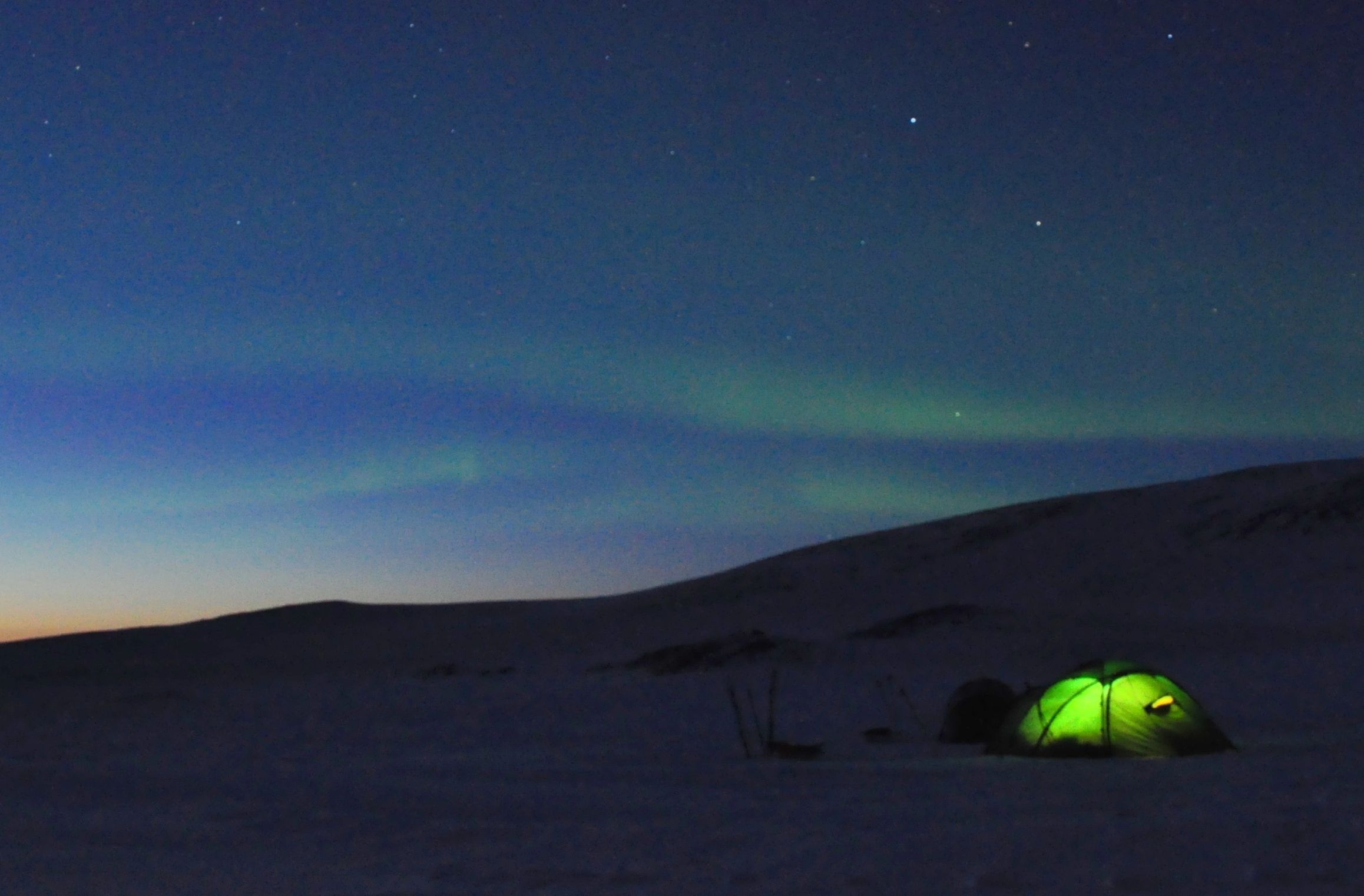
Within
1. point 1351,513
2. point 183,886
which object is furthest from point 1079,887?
point 1351,513

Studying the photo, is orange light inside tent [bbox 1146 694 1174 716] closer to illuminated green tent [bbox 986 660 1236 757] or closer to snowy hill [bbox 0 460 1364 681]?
illuminated green tent [bbox 986 660 1236 757]

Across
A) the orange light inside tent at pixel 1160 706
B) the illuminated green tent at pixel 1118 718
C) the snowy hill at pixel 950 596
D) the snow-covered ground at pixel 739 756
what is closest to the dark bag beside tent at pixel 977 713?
the snow-covered ground at pixel 739 756

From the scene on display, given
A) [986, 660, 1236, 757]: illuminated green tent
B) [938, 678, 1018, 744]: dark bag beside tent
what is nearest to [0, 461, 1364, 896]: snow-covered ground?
[986, 660, 1236, 757]: illuminated green tent

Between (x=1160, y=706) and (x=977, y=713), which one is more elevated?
Result: (x=1160, y=706)

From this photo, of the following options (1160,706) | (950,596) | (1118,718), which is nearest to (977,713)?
(1118,718)

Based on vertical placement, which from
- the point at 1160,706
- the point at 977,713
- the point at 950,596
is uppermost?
the point at 950,596

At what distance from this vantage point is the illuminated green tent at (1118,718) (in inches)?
507

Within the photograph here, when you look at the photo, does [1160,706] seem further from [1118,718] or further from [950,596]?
[950,596]

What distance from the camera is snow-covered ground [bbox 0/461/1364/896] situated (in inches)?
305

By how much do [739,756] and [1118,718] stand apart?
4.06 metres

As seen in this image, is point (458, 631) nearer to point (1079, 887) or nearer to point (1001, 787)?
point (1001, 787)

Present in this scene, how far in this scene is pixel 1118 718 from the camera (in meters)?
Result: 13.0

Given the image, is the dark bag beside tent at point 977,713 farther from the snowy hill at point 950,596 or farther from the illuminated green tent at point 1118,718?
the snowy hill at point 950,596

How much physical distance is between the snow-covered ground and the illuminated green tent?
43 cm
